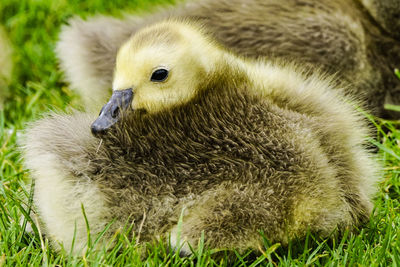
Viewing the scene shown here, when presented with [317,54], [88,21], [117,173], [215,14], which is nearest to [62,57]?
[88,21]

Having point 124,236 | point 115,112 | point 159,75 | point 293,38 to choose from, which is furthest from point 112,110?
point 293,38

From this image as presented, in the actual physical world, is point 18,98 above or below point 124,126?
below

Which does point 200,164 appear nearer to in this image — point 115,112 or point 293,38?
point 115,112

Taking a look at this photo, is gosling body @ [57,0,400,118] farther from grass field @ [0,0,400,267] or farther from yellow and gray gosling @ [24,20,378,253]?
yellow and gray gosling @ [24,20,378,253]

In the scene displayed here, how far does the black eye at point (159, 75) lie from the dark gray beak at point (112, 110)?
7cm

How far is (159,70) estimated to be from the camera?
1615 millimetres

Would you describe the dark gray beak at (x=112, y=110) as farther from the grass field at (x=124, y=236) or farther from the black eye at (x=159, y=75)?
the grass field at (x=124, y=236)

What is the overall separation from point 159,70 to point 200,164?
306 millimetres

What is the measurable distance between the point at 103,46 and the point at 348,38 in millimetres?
869

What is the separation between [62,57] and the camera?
2486 mm

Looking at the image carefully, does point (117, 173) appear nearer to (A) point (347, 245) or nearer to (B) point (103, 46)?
(A) point (347, 245)

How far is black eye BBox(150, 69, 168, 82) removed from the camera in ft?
5.31

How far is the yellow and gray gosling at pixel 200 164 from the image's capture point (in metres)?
1.40

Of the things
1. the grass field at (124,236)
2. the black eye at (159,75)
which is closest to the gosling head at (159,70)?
the black eye at (159,75)
